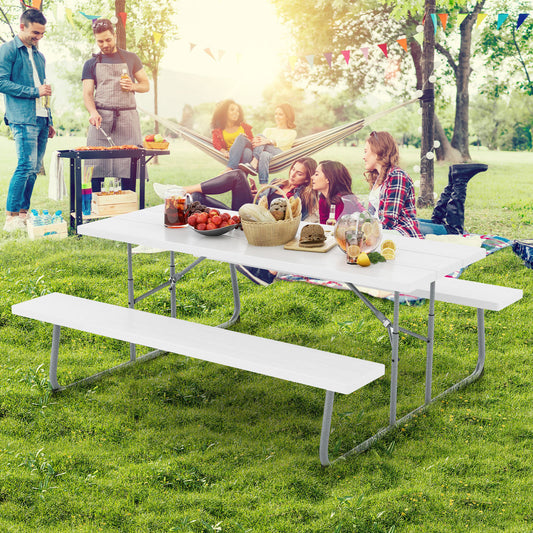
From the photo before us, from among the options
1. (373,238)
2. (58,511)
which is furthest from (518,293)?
(58,511)

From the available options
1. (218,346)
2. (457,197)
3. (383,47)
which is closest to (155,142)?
(383,47)

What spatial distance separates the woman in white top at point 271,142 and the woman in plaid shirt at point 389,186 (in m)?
0.72

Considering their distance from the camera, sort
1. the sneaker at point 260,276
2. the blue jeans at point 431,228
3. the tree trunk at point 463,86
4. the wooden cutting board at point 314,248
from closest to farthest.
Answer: the wooden cutting board at point 314,248, the sneaker at point 260,276, the blue jeans at point 431,228, the tree trunk at point 463,86

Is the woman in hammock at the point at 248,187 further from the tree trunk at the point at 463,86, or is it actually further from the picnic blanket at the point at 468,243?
the tree trunk at the point at 463,86

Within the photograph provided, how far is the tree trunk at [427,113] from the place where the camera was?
21.2 ft

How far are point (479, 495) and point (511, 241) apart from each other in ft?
11.9

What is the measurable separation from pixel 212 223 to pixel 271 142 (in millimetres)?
3028

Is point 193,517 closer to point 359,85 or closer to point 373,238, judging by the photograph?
point 373,238

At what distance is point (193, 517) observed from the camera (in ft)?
9.71

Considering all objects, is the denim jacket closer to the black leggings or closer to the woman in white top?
the black leggings

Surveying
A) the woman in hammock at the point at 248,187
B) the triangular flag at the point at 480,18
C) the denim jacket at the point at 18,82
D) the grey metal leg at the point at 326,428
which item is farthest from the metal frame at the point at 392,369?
the triangular flag at the point at 480,18

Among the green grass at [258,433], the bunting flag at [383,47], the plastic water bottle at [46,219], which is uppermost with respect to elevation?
the bunting flag at [383,47]

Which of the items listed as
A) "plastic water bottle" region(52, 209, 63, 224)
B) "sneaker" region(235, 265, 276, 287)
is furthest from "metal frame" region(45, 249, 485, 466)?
"plastic water bottle" region(52, 209, 63, 224)

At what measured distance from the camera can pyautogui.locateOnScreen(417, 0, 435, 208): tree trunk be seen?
6449mm
